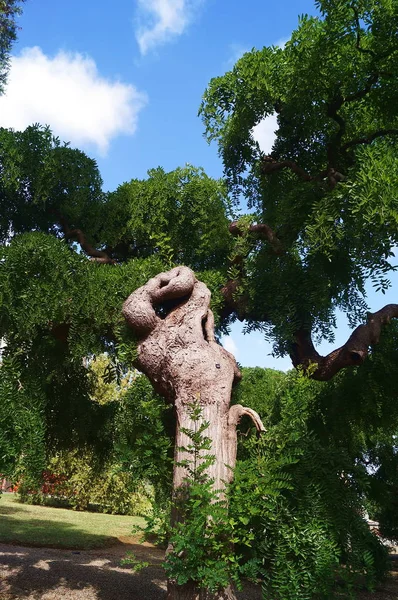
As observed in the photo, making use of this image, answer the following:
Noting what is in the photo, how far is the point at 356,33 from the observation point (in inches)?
298

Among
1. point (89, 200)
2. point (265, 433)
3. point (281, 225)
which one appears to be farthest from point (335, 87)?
point (265, 433)

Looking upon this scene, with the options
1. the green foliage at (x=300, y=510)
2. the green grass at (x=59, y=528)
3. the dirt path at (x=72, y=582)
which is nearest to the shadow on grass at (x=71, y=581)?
the dirt path at (x=72, y=582)

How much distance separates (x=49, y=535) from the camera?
14.4m

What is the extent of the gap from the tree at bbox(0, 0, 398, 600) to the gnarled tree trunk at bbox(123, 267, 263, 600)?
18 millimetres

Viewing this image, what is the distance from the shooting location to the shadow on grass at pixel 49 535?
13.4 metres

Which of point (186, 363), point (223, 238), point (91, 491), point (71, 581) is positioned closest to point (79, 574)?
point (71, 581)

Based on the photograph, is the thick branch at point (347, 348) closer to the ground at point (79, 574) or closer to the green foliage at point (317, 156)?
the green foliage at point (317, 156)

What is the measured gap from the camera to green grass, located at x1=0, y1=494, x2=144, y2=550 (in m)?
13.7

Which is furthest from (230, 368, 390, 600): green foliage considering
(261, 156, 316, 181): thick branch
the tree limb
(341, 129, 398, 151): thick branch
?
(341, 129, 398, 151): thick branch

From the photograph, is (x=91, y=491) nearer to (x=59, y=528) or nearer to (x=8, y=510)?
(x=8, y=510)

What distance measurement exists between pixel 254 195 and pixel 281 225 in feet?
5.47

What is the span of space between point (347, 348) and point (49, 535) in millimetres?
10582

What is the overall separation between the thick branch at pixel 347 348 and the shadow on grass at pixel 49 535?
8711 mm

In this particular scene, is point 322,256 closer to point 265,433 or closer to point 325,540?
point 265,433
